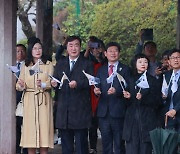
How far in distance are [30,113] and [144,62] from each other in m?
1.77

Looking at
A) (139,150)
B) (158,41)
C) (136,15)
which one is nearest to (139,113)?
(139,150)

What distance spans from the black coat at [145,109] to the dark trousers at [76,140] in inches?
26.7

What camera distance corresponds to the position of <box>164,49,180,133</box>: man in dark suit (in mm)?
8094

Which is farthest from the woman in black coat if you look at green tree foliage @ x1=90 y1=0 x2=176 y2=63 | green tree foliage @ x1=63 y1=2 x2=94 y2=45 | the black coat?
green tree foliage @ x1=63 y1=2 x2=94 y2=45

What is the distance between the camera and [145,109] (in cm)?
820

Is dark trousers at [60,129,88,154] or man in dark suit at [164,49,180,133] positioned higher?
man in dark suit at [164,49,180,133]

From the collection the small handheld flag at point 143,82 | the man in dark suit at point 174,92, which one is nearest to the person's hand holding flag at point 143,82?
the small handheld flag at point 143,82

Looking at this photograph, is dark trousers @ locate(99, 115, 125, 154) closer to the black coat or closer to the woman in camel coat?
the black coat

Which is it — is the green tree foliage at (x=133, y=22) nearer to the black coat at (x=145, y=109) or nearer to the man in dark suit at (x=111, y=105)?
the man in dark suit at (x=111, y=105)

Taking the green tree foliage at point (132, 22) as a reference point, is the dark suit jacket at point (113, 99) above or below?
below

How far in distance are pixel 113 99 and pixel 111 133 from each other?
478mm

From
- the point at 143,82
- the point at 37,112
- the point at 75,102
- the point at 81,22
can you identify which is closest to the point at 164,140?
the point at 143,82

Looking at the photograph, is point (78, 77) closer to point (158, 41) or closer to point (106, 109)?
point (106, 109)

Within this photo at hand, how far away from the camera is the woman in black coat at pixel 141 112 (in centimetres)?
818
